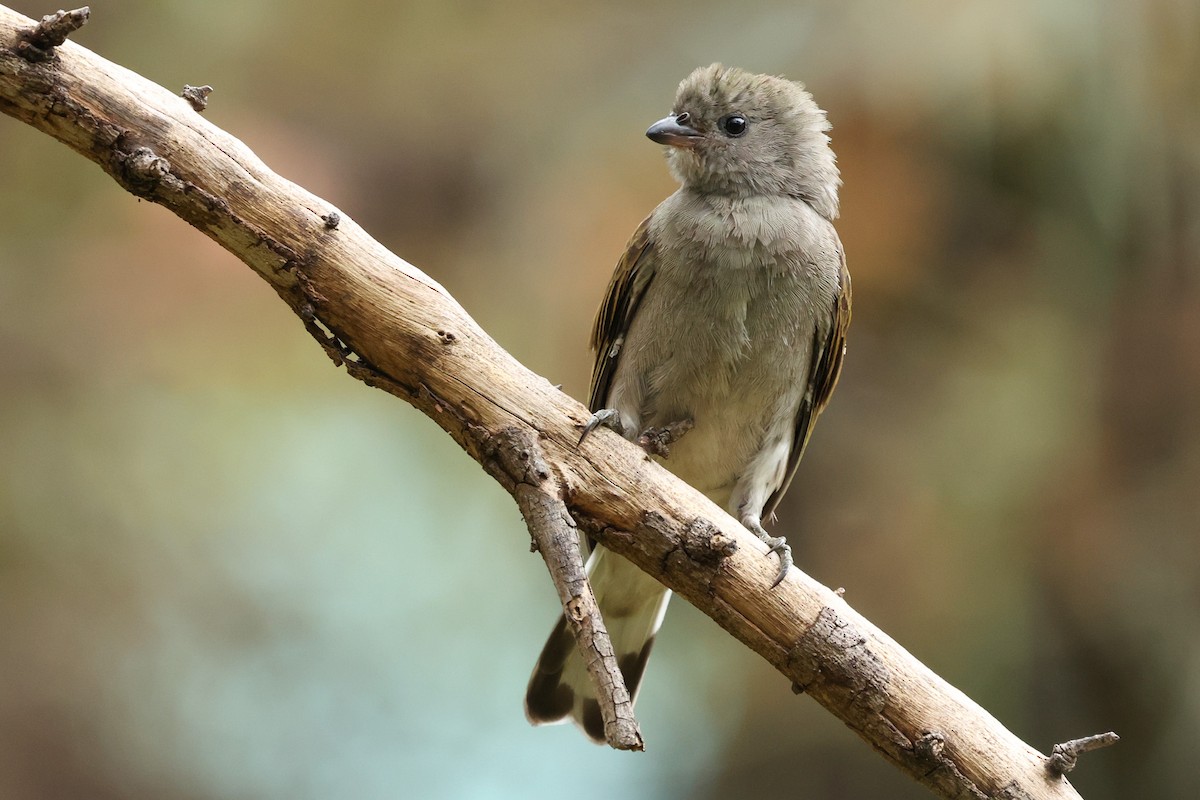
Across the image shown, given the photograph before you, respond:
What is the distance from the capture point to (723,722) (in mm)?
4719

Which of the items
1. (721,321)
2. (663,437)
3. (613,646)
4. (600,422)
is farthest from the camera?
(613,646)

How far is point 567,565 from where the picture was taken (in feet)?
7.09

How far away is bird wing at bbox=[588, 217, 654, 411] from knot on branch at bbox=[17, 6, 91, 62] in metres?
1.61

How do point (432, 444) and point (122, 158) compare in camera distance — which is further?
point (432, 444)

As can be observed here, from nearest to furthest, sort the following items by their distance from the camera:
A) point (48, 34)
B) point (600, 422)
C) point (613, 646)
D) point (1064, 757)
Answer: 1. point (48, 34)
2. point (1064, 757)
3. point (600, 422)
4. point (613, 646)

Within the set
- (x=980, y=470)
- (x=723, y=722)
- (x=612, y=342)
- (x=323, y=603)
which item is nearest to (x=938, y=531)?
(x=980, y=470)

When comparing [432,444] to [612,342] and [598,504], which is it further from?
[598,504]

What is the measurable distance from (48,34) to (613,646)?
215 centimetres

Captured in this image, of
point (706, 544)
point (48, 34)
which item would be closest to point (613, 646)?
point (706, 544)

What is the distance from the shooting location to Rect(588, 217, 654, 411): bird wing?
3316mm

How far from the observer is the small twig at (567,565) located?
197 cm

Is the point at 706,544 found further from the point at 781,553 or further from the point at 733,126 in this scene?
the point at 733,126

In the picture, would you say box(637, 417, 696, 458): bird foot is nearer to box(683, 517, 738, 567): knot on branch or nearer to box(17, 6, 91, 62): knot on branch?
box(683, 517, 738, 567): knot on branch

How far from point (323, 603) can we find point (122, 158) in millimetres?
2682
